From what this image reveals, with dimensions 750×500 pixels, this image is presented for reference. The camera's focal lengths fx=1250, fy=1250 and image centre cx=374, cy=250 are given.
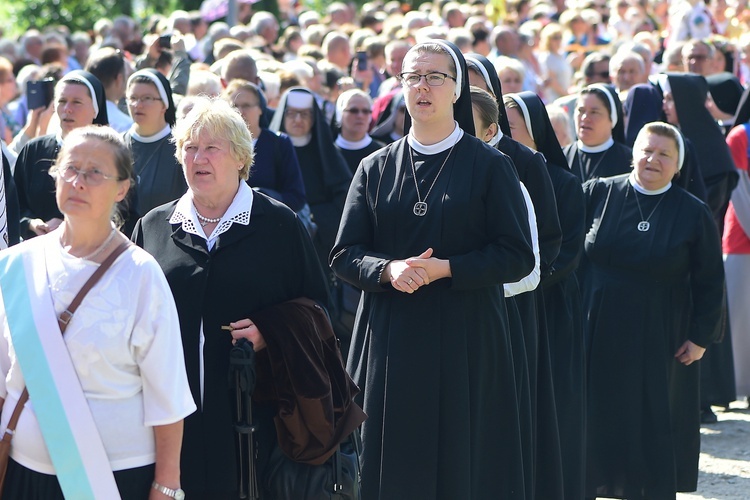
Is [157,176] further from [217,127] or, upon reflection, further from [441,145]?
[217,127]

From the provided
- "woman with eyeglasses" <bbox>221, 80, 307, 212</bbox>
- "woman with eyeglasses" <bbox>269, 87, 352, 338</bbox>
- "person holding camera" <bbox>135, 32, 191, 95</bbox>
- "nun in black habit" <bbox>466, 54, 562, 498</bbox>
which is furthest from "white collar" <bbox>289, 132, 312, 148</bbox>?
"nun in black habit" <bbox>466, 54, 562, 498</bbox>

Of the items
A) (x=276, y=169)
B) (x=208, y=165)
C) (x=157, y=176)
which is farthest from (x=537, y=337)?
(x=157, y=176)

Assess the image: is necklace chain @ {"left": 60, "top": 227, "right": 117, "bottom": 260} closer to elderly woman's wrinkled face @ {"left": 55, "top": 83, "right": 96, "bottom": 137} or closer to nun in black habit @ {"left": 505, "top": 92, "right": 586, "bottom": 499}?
nun in black habit @ {"left": 505, "top": 92, "right": 586, "bottom": 499}

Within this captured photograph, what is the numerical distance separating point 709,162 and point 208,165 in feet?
17.7

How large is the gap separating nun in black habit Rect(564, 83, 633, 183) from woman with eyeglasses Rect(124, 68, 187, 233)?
2581 mm

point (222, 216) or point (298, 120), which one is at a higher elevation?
point (298, 120)

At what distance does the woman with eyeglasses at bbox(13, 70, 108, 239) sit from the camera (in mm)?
6625

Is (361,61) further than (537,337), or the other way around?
(361,61)

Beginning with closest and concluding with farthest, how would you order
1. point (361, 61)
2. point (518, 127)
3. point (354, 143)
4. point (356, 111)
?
point (518, 127) → point (356, 111) → point (354, 143) → point (361, 61)

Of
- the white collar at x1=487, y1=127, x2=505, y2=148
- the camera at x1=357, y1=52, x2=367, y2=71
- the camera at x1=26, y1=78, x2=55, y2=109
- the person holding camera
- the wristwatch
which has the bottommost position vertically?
the wristwatch

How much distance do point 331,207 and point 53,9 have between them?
18214 mm

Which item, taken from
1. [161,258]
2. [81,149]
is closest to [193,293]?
[161,258]

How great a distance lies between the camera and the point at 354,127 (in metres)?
9.64

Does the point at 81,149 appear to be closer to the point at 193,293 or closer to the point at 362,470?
the point at 193,293
